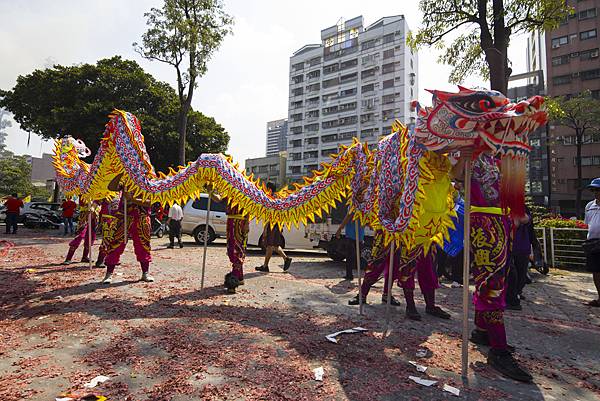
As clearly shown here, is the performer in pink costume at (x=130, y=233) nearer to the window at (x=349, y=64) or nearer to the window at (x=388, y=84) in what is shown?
the window at (x=388, y=84)

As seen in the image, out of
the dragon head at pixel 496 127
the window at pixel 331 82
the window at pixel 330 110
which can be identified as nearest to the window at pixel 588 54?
the window at pixel 330 110

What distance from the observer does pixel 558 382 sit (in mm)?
2777

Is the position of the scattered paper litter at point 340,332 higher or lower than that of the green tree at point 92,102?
lower

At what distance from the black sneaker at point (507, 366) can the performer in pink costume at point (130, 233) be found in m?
5.16

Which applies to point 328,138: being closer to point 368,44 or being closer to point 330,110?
point 330,110

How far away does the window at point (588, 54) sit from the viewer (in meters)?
35.3

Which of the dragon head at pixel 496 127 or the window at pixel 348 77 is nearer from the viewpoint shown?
the dragon head at pixel 496 127

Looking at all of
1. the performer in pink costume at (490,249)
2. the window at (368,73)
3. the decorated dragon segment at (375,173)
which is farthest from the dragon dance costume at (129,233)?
the window at (368,73)

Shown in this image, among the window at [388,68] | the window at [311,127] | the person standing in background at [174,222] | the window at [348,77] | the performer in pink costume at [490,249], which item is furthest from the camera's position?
the window at [311,127]

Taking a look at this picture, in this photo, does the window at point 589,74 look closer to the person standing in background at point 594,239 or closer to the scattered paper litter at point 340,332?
the person standing in background at point 594,239

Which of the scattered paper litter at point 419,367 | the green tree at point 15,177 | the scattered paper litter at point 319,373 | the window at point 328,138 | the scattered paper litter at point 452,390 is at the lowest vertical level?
the scattered paper litter at point 452,390

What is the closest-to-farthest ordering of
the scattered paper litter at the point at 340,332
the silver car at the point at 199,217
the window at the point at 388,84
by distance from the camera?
1. the scattered paper litter at the point at 340,332
2. the silver car at the point at 199,217
3. the window at the point at 388,84

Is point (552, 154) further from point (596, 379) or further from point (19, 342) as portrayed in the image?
point (19, 342)

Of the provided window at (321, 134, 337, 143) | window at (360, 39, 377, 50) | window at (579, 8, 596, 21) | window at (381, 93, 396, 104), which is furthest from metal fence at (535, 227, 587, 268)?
window at (360, 39, 377, 50)
